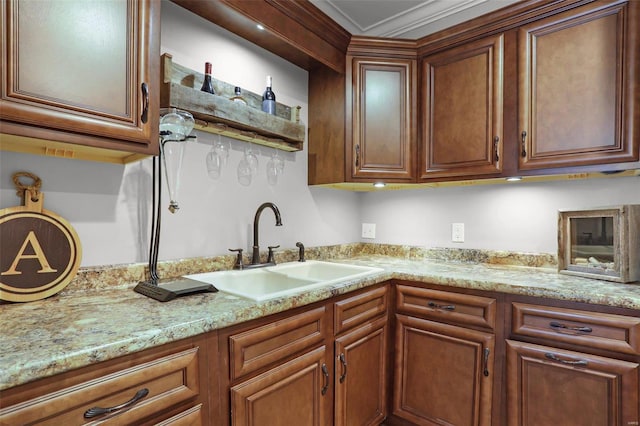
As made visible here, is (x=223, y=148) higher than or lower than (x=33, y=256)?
higher

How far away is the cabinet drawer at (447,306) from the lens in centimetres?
148

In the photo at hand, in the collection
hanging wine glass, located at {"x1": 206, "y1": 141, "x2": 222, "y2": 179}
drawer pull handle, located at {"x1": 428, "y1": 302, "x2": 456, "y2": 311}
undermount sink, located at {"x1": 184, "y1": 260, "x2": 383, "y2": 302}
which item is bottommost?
drawer pull handle, located at {"x1": 428, "y1": 302, "x2": 456, "y2": 311}

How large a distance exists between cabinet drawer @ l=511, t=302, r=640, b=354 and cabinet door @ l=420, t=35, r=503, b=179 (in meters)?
0.76

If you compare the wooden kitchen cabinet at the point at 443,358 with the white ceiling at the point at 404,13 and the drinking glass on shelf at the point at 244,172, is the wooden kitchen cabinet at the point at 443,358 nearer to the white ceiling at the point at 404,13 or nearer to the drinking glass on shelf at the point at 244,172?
the drinking glass on shelf at the point at 244,172

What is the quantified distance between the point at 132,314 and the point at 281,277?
0.83m

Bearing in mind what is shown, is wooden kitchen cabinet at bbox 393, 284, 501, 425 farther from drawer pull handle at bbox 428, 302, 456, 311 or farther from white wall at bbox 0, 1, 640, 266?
white wall at bbox 0, 1, 640, 266

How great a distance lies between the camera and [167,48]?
57.7 inches

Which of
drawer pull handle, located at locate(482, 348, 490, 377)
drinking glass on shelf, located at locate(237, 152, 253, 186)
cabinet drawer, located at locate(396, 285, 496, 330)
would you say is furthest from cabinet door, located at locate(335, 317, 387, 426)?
drinking glass on shelf, located at locate(237, 152, 253, 186)

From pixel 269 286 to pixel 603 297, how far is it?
1.42 meters

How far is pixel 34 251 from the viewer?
42.7 inches

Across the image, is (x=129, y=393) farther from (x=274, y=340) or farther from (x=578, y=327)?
(x=578, y=327)

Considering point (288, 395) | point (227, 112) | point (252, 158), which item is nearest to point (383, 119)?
point (252, 158)

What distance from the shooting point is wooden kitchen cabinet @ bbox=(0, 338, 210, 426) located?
654mm

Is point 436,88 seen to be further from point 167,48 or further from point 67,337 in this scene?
point 67,337
